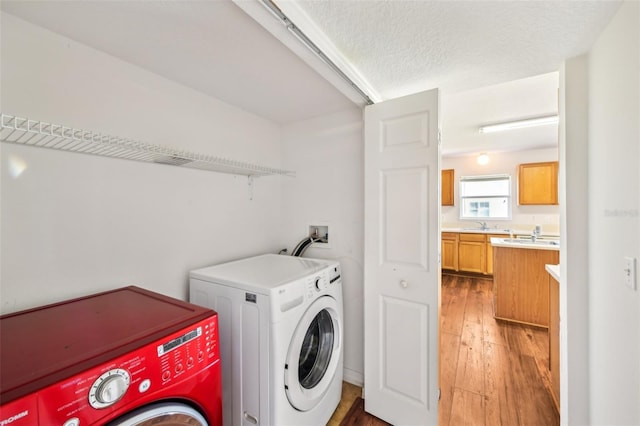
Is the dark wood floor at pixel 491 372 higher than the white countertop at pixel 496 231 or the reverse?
the reverse

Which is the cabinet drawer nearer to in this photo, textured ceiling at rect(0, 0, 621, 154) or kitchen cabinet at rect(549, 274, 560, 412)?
kitchen cabinet at rect(549, 274, 560, 412)

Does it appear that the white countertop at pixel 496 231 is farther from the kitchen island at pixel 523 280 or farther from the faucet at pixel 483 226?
the kitchen island at pixel 523 280

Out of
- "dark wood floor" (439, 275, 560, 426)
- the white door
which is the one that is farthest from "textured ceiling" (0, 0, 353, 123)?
"dark wood floor" (439, 275, 560, 426)

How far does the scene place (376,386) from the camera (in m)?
1.65

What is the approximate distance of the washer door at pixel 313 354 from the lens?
127 centimetres

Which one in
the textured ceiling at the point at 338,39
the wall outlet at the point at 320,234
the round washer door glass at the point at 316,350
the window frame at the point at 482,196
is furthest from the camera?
the window frame at the point at 482,196

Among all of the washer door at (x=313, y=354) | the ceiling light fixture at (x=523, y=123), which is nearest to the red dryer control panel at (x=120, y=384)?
the washer door at (x=313, y=354)

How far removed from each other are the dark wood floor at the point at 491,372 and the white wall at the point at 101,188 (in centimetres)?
191

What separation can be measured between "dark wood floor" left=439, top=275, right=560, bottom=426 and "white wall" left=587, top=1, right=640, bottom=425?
558 millimetres

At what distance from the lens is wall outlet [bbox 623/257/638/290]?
2.89ft

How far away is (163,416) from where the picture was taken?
30.5 inches

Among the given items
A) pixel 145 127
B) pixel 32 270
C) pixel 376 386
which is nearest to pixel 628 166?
pixel 376 386

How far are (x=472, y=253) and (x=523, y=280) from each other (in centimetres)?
172

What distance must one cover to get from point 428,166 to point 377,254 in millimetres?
622
